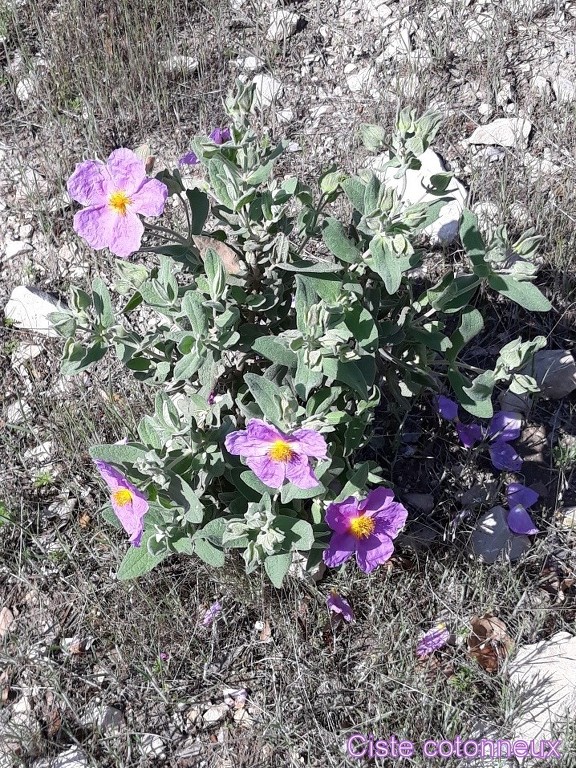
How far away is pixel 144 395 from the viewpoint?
9.65ft

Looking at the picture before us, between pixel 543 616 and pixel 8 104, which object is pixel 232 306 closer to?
pixel 543 616

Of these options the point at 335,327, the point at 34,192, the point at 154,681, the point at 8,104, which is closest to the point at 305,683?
the point at 154,681

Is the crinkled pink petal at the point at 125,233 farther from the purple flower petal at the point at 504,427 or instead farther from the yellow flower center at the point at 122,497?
the purple flower petal at the point at 504,427

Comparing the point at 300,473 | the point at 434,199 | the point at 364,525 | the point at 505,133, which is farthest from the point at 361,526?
the point at 505,133

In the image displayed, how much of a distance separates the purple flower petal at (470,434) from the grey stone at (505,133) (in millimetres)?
1430

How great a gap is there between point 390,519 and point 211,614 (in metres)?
0.73

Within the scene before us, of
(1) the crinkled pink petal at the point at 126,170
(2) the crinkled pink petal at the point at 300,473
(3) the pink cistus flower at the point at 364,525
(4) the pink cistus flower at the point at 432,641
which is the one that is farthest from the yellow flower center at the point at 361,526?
(1) the crinkled pink petal at the point at 126,170

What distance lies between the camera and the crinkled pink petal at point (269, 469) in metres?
1.88

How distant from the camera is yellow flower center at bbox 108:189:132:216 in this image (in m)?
1.99

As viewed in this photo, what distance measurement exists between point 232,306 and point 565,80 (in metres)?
2.40

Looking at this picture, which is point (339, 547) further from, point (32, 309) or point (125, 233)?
point (32, 309)

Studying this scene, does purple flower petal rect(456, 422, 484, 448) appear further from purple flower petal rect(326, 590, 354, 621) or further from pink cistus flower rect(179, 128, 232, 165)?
pink cistus flower rect(179, 128, 232, 165)

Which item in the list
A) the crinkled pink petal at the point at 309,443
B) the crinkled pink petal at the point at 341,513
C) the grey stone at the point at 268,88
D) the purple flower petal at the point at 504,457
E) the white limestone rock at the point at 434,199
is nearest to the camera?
the crinkled pink petal at the point at 309,443

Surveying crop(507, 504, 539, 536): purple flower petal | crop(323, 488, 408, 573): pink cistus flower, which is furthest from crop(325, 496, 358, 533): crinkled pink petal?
crop(507, 504, 539, 536): purple flower petal
